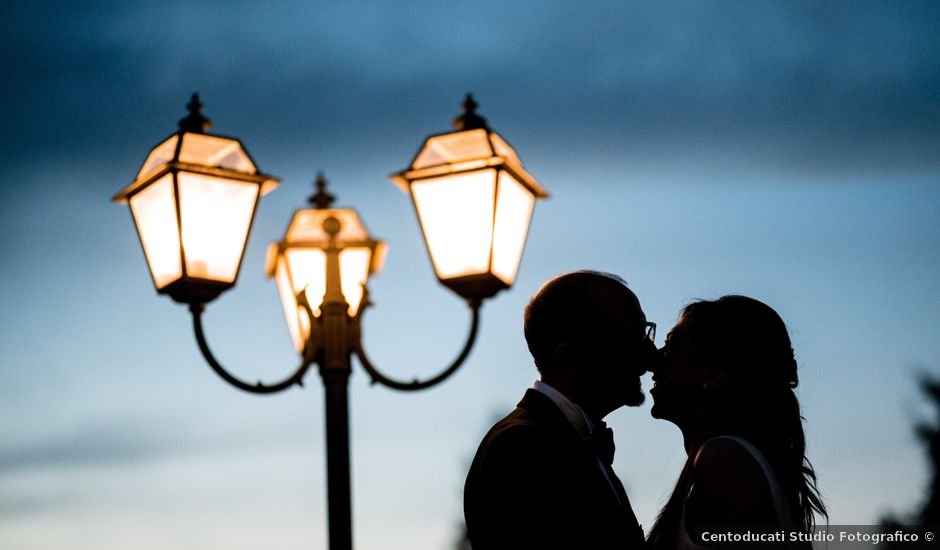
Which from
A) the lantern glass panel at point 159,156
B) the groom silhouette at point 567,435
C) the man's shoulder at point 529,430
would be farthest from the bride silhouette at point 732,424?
the lantern glass panel at point 159,156

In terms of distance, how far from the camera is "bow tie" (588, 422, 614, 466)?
192 inches

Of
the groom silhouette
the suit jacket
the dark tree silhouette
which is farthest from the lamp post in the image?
the dark tree silhouette

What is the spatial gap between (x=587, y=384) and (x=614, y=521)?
651mm

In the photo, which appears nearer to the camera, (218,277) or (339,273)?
(218,277)

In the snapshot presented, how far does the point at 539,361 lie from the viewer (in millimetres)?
5148

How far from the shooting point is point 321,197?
8812 mm

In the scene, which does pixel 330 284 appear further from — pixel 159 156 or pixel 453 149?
pixel 159 156

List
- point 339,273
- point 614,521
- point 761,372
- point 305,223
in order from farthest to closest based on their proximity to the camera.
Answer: point 305,223 → point 339,273 → point 761,372 → point 614,521

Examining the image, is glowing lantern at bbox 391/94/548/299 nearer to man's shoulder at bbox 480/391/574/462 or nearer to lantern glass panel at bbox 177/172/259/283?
lantern glass panel at bbox 177/172/259/283

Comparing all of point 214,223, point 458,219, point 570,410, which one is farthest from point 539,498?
point 214,223

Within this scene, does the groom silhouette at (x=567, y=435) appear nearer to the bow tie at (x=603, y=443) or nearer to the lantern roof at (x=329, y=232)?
the bow tie at (x=603, y=443)

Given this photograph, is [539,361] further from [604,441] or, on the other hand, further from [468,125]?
[468,125]

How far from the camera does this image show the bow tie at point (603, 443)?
488 centimetres

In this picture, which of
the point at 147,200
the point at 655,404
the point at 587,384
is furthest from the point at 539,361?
the point at 147,200
